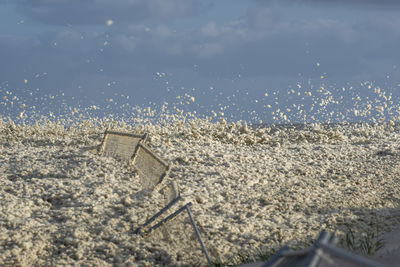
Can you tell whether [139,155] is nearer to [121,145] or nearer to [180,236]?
[121,145]

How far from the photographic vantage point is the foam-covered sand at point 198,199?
478 cm

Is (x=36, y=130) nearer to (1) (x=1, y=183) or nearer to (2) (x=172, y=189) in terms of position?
(1) (x=1, y=183)

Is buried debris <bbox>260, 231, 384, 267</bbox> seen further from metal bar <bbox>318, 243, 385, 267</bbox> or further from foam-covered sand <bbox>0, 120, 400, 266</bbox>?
foam-covered sand <bbox>0, 120, 400, 266</bbox>

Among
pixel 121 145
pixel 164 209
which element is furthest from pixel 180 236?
pixel 121 145

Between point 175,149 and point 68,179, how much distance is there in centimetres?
231

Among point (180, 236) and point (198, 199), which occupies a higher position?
point (198, 199)

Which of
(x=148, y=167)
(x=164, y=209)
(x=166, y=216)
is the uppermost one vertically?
(x=148, y=167)

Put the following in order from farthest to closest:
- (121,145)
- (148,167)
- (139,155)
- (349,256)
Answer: (121,145)
(139,155)
(148,167)
(349,256)

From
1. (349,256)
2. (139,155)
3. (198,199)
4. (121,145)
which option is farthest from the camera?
(121,145)

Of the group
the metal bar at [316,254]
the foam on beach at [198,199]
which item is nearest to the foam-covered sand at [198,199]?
the foam on beach at [198,199]

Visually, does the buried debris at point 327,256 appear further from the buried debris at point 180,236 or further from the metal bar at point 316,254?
the buried debris at point 180,236

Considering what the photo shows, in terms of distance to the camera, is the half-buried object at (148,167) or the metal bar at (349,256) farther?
the half-buried object at (148,167)

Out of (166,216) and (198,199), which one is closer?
(166,216)

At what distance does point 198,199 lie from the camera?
5.93 meters
